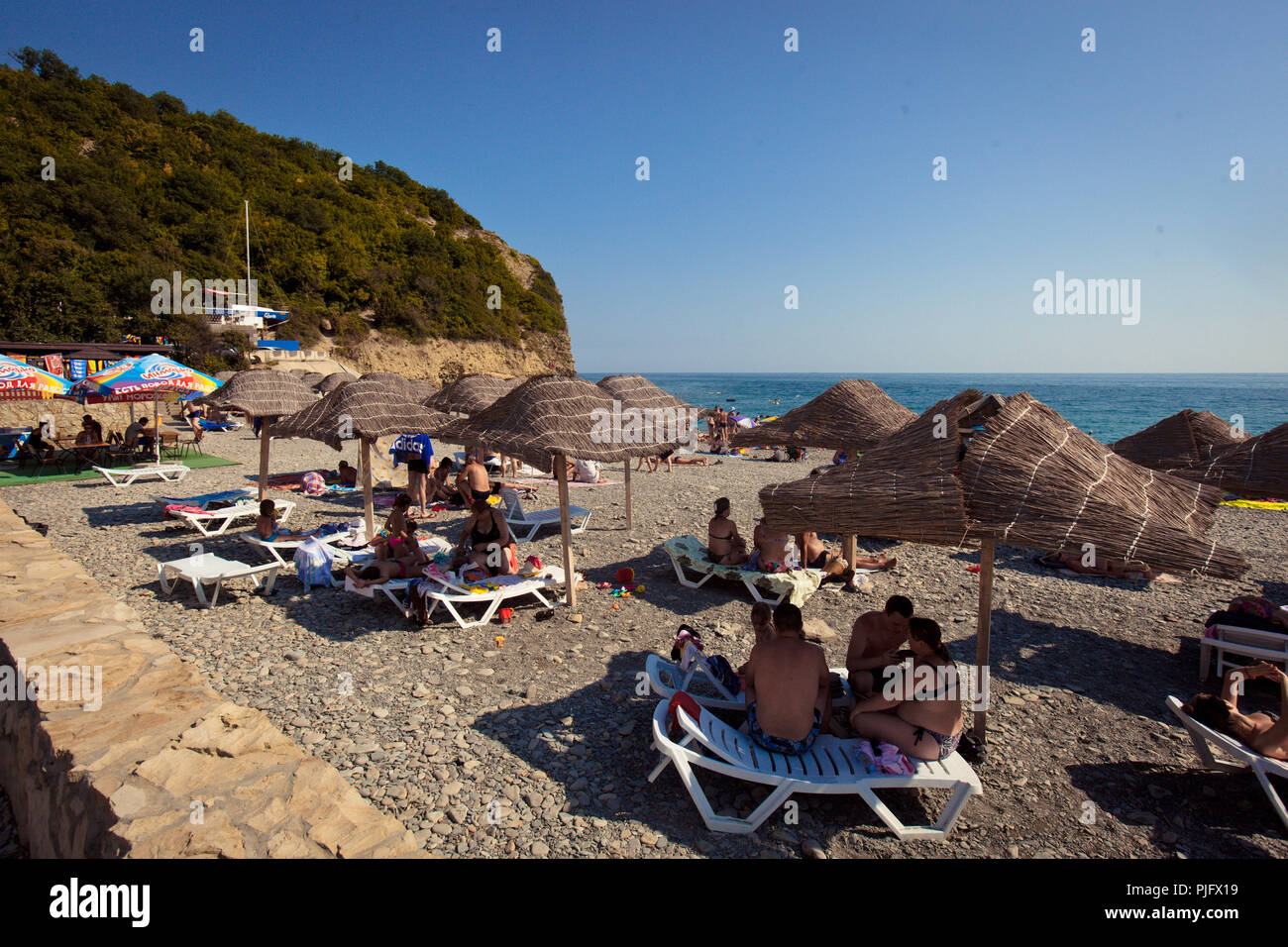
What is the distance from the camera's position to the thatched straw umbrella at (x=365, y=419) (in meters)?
9.08

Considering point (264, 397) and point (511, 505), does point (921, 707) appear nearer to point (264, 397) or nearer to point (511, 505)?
point (511, 505)

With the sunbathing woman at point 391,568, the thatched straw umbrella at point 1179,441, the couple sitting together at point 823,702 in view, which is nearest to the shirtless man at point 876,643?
the couple sitting together at point 823,702

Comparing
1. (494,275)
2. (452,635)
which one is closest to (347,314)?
(494,275)

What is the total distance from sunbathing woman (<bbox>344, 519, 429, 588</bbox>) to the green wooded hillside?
115ft

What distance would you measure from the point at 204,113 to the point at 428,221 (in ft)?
61.1

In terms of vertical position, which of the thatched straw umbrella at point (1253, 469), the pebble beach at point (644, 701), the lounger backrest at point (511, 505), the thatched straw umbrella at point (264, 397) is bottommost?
the pebble beach at point (644, 701)

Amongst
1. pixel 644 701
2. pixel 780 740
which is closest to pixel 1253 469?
pixel 780 740

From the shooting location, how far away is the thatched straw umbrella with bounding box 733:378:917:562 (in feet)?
29.5

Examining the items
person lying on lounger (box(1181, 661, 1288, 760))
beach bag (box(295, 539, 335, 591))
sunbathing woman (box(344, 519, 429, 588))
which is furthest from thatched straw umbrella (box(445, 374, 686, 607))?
person lying on lounger (box(1181, 661, 1288, 760))

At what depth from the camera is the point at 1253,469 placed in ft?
22.2

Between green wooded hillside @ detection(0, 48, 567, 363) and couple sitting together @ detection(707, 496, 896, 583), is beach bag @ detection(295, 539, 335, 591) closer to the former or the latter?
couple sitting together @ detection(707, 496, 896, 583)

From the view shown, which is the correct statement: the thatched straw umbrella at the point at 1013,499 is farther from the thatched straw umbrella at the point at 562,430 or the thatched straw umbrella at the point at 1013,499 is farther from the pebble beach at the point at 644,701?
the thatched straw umbrella at the point at 562,430

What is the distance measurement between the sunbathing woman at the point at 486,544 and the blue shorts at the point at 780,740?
3850 millimetres

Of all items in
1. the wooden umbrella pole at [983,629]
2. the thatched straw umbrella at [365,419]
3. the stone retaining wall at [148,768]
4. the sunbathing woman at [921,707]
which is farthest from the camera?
the thatched straw umbrella at [365,419]
